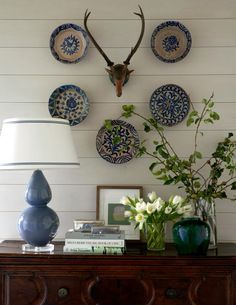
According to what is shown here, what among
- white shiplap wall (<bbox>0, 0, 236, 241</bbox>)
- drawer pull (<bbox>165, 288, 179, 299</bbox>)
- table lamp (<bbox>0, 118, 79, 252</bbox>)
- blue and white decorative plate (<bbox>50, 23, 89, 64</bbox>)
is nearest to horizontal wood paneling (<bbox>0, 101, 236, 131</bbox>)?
white shiplap wall (<bbox>0, 0, 236, 241</bbox>)

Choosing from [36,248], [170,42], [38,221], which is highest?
[170,42]

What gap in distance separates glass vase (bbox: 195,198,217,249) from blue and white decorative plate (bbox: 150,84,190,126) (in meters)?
0.44

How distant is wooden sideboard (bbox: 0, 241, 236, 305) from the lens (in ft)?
7.37

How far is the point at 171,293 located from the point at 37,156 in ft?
2.64

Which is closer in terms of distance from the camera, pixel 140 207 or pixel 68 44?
pixel 140 207

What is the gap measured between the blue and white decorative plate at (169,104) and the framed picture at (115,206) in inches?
14.5

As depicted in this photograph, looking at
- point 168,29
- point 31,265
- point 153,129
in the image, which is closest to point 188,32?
point 168,29

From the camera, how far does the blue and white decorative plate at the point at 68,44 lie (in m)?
2.70

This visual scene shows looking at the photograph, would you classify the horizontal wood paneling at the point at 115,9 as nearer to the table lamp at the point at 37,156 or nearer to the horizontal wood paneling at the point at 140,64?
the horizontal wood paneling at the point at 140,64

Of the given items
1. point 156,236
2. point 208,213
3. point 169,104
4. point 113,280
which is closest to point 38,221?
point 113,280

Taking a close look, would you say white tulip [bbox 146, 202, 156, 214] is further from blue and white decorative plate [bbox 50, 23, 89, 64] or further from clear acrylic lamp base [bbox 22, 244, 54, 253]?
blue and white decorative plate [bbox 50, 23, 89, 64]

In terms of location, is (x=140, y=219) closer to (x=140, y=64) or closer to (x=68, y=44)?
(x=140, y=64)

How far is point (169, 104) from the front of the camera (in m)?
2.68

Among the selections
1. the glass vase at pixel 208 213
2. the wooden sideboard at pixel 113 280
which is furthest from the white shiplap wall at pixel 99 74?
the wooden sideboard at pixel 113 280
